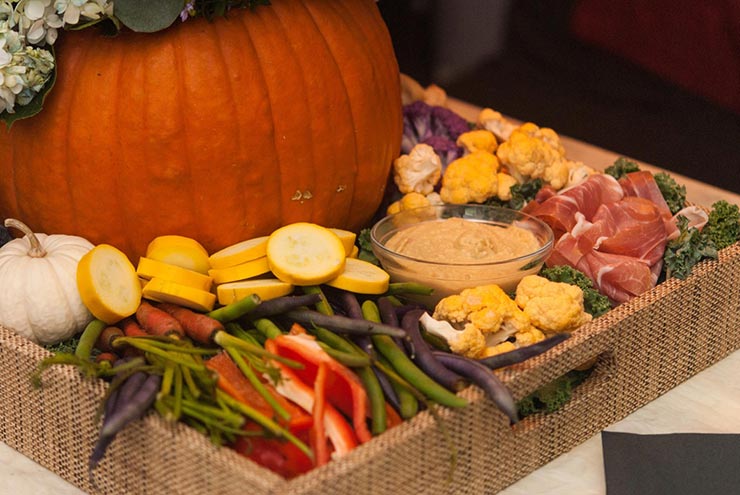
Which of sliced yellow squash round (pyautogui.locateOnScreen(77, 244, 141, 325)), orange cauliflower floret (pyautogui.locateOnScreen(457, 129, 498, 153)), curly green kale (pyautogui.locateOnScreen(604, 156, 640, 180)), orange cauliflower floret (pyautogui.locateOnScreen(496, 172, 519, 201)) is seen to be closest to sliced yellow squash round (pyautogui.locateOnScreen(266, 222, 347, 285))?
sliced yellow squash round (pyautogui.locateOnScreen(77, 244, 141, 325))

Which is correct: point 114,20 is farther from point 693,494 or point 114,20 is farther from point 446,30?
point 446,30

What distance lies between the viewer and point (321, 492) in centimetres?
128

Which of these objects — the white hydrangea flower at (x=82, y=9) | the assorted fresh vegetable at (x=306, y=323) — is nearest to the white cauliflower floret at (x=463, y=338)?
the assorted fresh vegetable at (x=306, y=323)

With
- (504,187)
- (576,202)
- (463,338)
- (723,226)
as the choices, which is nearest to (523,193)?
(504,187)

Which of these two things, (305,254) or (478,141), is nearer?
(305,254)

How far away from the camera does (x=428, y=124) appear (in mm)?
2344

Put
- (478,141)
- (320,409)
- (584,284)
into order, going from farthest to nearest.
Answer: (478,141) < (584,284) < (320,409)

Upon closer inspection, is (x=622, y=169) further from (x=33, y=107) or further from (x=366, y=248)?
(x=33, y=107)

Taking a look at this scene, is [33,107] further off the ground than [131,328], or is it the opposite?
[33,107]

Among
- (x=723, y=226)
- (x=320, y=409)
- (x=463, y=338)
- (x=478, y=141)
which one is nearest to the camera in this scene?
(x=320, y=409)

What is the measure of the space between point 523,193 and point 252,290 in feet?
2.12

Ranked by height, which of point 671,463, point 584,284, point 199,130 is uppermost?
point 199,130

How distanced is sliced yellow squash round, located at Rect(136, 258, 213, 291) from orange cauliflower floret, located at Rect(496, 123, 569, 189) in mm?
696

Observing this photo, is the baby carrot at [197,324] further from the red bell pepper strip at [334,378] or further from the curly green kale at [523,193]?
the curly green kale at [523,193]
